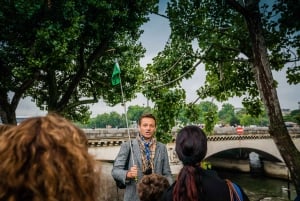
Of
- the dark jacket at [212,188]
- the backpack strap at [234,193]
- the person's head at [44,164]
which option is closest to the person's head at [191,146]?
the dark jacket at [212,188]

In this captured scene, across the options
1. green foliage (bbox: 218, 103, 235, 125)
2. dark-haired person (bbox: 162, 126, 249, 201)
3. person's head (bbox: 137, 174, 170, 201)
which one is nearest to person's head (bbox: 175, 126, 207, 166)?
dark-haired person (bbox: 162, 126, 249, 201)

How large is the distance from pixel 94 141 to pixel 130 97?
494 centimetres

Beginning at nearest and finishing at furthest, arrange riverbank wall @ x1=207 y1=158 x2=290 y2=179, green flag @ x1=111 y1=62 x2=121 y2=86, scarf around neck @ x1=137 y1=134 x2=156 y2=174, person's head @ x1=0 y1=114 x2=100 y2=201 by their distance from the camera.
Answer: person's head @ x1=0 y1=114 x2=100 y2=201 < scarf around neck @ x1=137 y1=134 x2=156 y2=174 < green flag @ x1=111 y1=62 x2=121 y2=86 < riverbank wall @ x1=207 y1=158 x2=290 y2=179

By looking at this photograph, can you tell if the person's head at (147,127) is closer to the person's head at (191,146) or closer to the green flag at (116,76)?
the person's head at (191,146)

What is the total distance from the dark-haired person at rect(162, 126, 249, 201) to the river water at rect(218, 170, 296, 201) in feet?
83.8

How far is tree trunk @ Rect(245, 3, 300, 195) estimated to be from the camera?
18.2 feet

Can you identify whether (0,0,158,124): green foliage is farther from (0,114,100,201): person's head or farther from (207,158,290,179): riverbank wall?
(207,158,290,179): riverbank wall

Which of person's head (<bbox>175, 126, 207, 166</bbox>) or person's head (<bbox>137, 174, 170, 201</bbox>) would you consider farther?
person's head (<bbox>137, 174, 170, 201</bbox>)

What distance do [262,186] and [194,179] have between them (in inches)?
1278

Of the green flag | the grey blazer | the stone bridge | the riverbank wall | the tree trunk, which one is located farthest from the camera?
the riverbank wall

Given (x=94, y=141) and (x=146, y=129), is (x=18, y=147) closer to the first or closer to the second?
(x=146, y=129)

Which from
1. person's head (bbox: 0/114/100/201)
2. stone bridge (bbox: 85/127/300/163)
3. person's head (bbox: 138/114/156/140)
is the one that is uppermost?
person's head (bbox: 138/114/156/140)

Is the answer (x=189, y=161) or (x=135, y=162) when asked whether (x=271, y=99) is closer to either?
(x=135, y=162)

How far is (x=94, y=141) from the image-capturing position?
1983 centimetres
